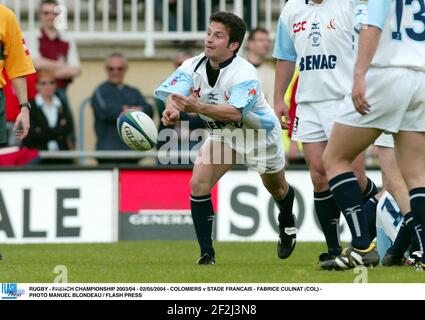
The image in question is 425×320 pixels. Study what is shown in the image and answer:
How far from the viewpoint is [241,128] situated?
1002cm

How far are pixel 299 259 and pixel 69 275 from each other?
2649mm

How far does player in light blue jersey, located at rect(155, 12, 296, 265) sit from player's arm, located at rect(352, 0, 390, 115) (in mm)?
1587

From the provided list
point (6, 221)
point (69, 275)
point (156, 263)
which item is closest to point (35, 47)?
point (6, 221)

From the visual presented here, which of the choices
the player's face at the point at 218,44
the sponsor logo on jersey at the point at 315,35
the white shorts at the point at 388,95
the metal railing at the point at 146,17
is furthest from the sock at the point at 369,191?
the metal railing at the point at 146,17

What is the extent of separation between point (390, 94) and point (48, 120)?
843 cm

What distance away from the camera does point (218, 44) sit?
32.0 ft

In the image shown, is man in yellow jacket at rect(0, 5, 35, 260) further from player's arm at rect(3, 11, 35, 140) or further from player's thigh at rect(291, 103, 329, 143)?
player's thigh at rect(291, 103, 329, 143)

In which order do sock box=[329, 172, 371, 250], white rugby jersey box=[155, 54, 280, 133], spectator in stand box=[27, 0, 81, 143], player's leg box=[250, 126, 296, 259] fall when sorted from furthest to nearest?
spectator in stand box=[27, 0, 81, 143] → player's leg box=[250, 126, 296, 259] → white rugby jersey box=[155, 54, 280, 133] → sock box=[329, 172, 371, 250]

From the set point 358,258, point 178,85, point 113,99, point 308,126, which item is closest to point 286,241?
point 308,126

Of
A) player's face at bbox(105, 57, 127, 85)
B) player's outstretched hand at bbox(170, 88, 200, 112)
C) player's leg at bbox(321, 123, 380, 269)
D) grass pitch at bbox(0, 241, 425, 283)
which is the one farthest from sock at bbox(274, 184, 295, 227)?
player's face at bbox(105, 57, 127, 85)

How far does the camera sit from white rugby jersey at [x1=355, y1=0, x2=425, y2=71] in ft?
27.1

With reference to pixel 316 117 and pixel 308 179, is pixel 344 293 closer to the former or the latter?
pixel 316 117

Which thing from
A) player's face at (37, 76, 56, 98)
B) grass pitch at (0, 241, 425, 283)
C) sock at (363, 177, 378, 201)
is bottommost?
grass pitch at (0, 241, 425, 283)

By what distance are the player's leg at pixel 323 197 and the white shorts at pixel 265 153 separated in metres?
0.46
